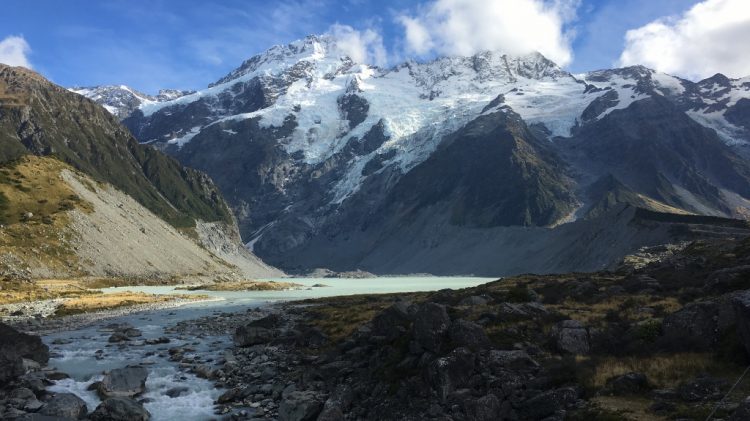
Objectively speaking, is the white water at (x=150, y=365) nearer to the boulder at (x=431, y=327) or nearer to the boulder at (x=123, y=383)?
the boulder at (x=123, y=383)

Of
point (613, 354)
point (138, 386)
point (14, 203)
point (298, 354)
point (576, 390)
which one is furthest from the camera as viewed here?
point (14, 203)

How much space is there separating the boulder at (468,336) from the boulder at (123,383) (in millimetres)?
18573

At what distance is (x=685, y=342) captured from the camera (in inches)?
886

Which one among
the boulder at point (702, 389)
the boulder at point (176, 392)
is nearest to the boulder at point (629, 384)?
the boulder at point (702, 389)

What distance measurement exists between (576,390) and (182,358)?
101 ft

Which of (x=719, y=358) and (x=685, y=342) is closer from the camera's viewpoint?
(x=719, y=358)

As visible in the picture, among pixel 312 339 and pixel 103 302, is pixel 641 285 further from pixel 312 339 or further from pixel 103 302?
pixel 103 302

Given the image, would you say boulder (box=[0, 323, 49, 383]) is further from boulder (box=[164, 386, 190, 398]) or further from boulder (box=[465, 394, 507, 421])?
boulder (box=[465, 394, 507, 421])

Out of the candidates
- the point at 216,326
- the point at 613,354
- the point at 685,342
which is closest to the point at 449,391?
the point at 613,354

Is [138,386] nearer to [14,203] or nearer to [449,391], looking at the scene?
[449,391]

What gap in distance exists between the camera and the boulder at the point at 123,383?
29.8m

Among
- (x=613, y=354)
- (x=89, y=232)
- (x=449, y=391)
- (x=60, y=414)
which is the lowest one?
(x=60, y=414)

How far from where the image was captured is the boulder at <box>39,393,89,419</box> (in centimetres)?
2498

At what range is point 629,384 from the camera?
1931 cm
